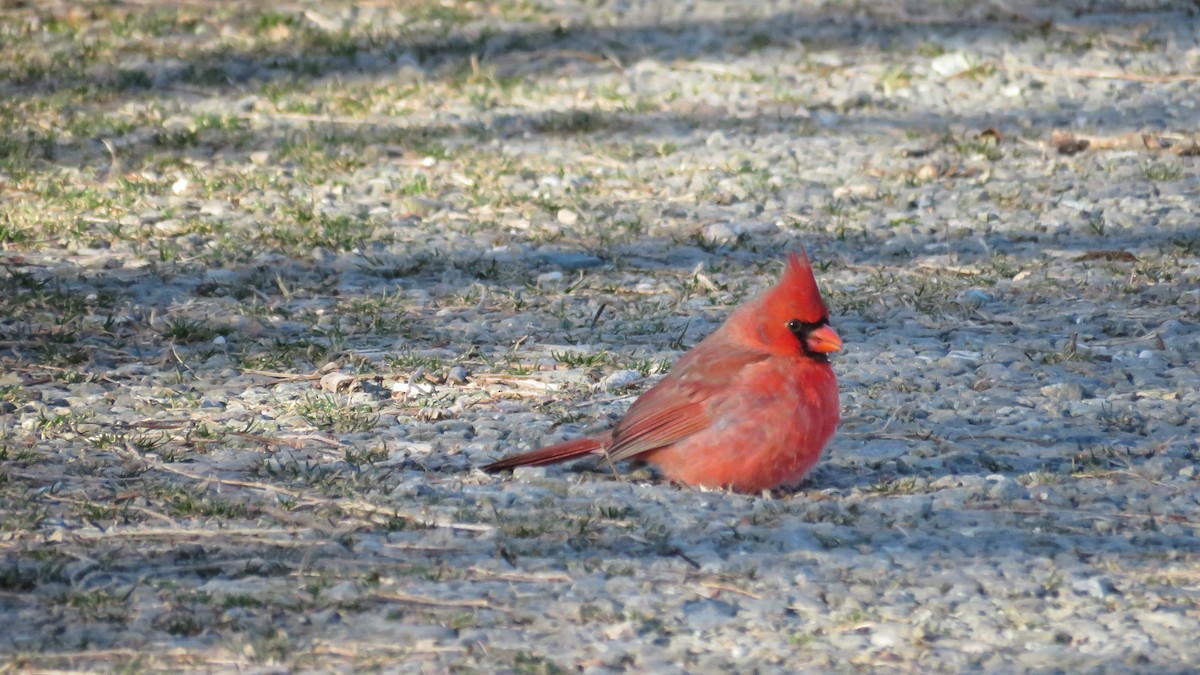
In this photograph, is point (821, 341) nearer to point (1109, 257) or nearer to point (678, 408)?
point (678, 408)

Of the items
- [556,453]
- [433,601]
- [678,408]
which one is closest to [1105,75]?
[678,408]

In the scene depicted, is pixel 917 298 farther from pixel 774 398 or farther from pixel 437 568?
pixel 437 568

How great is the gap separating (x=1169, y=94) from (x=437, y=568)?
6580 mm

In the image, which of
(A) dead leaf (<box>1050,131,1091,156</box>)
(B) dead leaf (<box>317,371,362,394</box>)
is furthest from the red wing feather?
(A) dead leaf (<box>1050,131,1091,156</box>)

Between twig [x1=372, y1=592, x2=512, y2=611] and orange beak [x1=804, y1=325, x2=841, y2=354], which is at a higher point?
orange beak [x1=804, y1=325, x2=841, y2=354]

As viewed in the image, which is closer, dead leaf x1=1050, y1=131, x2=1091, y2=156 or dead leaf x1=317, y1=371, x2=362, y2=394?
dead leaf x1=317, y1=371, x2=362, y2=394

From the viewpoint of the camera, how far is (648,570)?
11.4 ft

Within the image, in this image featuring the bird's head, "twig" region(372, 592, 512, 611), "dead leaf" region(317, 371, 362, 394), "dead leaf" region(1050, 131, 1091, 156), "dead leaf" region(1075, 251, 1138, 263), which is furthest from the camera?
"dead leaf" region(1050, 131, 1091, 156)

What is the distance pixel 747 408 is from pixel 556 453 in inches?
19.0

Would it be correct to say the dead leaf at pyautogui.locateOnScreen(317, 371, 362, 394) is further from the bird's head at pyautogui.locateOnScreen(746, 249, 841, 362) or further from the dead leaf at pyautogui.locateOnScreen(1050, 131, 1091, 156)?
the dead leaf at pyautogui.locateOnScreen(1050, 131, 1091, 156)

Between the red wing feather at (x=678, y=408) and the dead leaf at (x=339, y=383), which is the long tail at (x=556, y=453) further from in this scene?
the dead leaf at (x=339, y=383)

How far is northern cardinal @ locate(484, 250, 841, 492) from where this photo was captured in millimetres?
3977

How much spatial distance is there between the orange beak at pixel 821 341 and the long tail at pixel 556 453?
551 millimetres

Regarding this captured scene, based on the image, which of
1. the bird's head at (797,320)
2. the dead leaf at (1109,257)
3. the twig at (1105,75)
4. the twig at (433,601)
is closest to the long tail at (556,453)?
the bird's head at (797,320)
